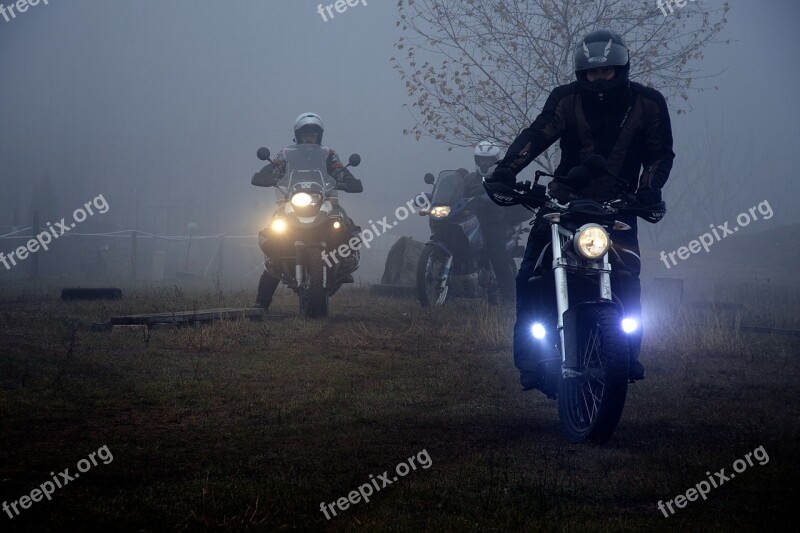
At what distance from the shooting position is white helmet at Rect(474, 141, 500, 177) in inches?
567

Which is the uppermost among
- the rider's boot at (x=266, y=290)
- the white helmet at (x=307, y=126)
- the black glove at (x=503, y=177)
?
the white helmet at (x=307, y=126)

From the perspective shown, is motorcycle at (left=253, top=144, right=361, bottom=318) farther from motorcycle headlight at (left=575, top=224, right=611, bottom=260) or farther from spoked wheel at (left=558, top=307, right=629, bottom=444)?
motorcycle headlight at (left=575, top=224, right=611, bottom=260)

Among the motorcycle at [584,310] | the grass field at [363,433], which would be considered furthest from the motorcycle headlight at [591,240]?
the grass field at [363,433]

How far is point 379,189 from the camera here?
79750 mm

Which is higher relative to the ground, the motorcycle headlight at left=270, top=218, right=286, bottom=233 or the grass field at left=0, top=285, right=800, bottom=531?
the motorcycle headlight at left=270, top=218, right=286, bottom=233

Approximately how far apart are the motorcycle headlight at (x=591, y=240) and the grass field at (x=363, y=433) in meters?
1.09

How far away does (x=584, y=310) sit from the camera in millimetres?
5227

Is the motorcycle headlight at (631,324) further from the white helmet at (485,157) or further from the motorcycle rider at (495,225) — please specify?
the white helmet at (485,157)

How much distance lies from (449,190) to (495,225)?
886 millimetres

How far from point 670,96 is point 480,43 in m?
3.88
